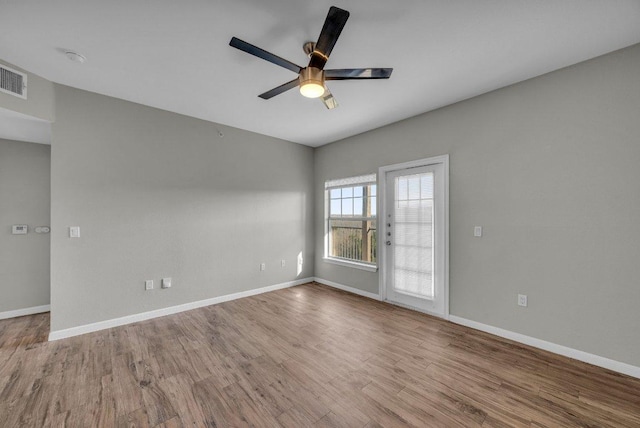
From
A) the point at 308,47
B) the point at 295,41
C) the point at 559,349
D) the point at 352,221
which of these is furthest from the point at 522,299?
the point at 295,41

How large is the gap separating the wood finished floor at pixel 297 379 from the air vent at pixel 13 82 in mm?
2478

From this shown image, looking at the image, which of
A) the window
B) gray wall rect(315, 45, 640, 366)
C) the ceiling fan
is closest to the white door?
gray wall rect(315, 45, 640, 366)

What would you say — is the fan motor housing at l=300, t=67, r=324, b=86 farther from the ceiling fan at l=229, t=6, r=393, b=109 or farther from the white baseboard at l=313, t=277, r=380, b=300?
the white baseboard at l=313, t=277, r=380, b=300

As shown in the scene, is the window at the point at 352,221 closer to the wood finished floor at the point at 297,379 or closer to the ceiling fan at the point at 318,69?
the wood finished floor at the point at 297,379

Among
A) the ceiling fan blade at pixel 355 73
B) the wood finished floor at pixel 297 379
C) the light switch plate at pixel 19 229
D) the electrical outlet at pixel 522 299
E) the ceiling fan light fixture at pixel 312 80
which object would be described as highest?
the ceiling fan blade at pixel 355 73

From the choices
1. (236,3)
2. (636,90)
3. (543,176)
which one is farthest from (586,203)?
(236,3)

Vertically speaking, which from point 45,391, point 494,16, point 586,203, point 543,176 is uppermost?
point 494,16

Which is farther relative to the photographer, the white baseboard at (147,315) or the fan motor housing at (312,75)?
the white baseboard at (147,315)

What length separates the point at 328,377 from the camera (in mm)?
2072

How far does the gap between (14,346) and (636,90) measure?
20.1 feet

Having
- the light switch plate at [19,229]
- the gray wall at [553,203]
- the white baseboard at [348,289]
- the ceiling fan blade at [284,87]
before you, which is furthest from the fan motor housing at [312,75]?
the light switch plate at [19,229]

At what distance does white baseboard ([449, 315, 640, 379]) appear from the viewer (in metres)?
2.09

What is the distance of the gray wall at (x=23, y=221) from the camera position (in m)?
3.26

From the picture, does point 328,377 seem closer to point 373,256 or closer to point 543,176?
point 373,256
